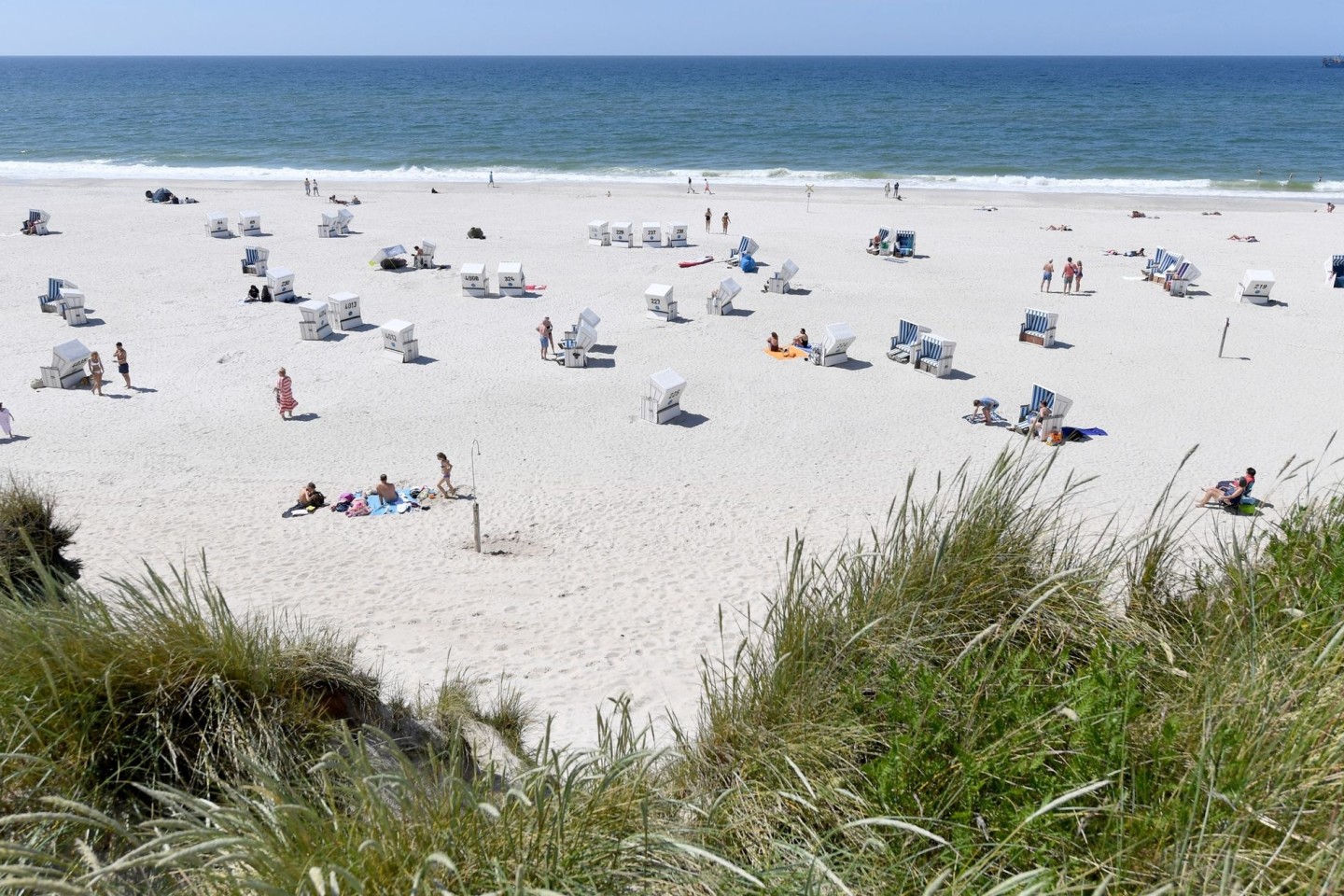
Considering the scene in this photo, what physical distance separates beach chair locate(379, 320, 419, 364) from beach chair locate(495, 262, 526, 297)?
461 centimetres

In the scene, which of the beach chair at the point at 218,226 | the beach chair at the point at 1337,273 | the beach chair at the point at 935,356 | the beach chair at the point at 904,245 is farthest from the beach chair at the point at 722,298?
the beach chair at the point at 218,226

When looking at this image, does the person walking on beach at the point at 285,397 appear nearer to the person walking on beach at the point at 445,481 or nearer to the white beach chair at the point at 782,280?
the person walking on beach at the point at 445,481

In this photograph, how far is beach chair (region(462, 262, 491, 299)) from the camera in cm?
2245

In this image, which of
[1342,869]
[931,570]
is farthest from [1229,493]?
[1342,869]

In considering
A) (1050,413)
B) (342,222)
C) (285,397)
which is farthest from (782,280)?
(342,222)

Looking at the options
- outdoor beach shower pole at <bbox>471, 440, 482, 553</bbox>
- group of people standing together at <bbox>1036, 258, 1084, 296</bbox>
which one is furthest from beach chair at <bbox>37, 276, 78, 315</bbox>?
group of people standing together at <bbox>1036, 258, 1084, 296</bbox>

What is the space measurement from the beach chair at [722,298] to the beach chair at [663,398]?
625cm

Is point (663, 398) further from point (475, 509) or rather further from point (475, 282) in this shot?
point (475, 282)

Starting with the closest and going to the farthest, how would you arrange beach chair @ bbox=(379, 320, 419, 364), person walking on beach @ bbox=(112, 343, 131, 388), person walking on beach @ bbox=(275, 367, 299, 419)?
person walking on beach @ bbox=(275, 367, 299, 419)
person walking on beach @ bbox=(112, 343, 131, 388)
beach chair @ bbox=(379, 320, 419, 364)

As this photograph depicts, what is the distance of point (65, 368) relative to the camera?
1648 cm

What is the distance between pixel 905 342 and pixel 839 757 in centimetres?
1620

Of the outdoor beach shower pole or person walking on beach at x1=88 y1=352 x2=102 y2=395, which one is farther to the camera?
person walking on beach at x1=88 y1=352 x2=102 y2=395

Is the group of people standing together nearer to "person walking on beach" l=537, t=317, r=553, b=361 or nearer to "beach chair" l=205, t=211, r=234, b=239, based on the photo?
"person walking on beach" l=537, t=317, r=553, b=361

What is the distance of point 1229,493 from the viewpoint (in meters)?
11.7
